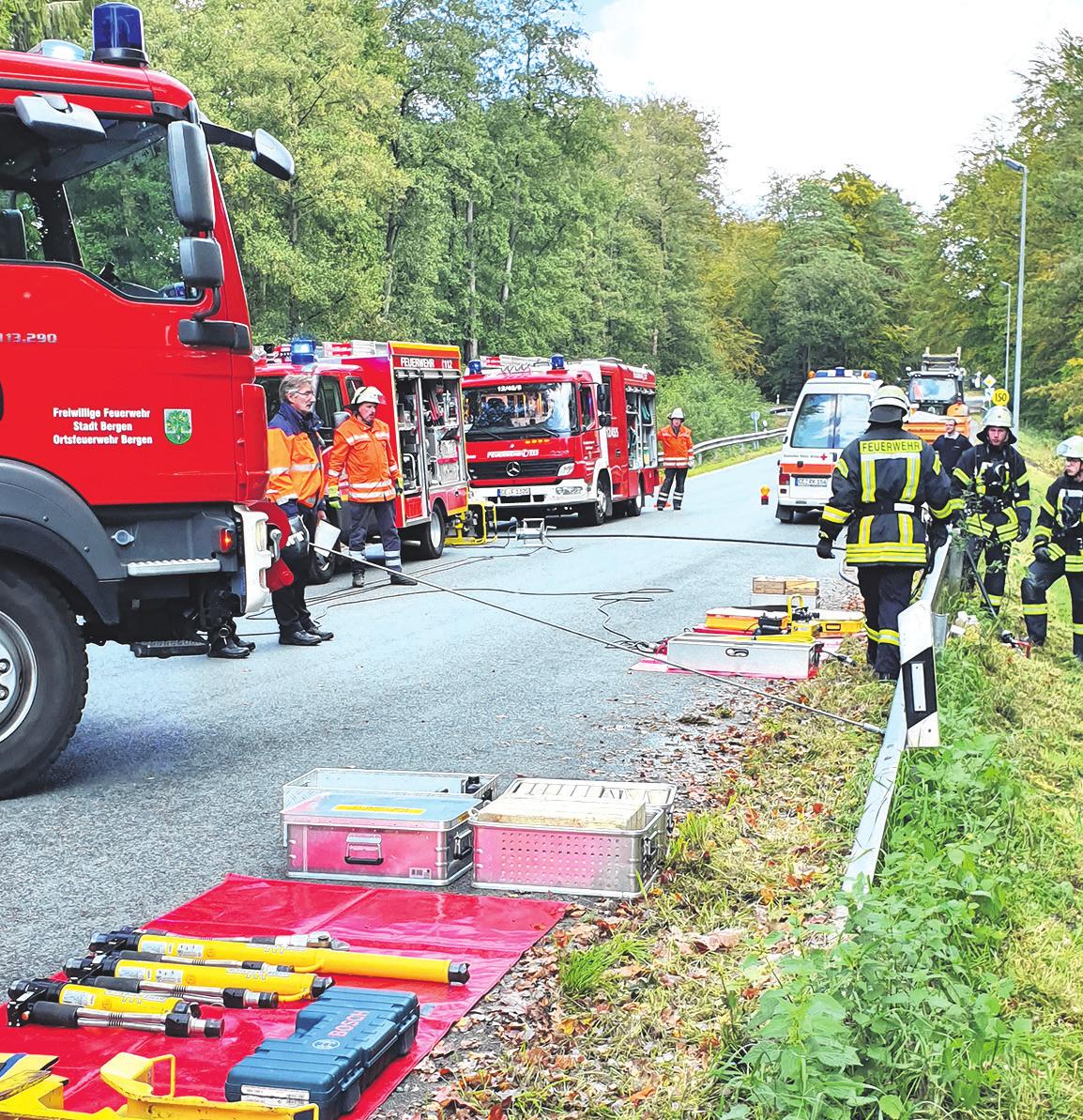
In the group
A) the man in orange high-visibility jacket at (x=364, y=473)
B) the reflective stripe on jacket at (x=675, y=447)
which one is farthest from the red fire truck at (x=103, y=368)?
the reflective stripe on jacket at (x=675, y=447)

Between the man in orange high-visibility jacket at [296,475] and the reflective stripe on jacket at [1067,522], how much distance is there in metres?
6.27

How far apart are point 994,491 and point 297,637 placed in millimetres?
6390

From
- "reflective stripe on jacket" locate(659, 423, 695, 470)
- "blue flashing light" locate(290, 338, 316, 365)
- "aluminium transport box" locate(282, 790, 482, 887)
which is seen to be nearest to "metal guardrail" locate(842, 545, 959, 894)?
"aluminium transport box" locate(282, 790, 482, 887)

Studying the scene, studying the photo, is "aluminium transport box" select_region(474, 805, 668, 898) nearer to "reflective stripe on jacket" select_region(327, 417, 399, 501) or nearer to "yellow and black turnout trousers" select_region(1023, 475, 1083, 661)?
"yellow and black turnout trousers" select_region(1023, 475, 1083, 661)

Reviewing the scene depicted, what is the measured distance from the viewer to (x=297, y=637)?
1151 centimetres

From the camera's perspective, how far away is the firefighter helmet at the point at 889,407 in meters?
8.85

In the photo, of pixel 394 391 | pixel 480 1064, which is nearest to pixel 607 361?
pixel 394 391

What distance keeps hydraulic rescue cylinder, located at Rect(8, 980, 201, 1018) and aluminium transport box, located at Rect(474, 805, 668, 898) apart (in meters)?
1.62

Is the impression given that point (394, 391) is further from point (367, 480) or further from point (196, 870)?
point (196, 870)

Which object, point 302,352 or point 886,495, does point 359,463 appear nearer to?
point 302,352

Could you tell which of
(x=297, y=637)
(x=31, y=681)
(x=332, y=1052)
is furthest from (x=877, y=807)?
(x=297, y=637)

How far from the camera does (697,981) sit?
175 inches

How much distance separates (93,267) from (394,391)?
1036 cm

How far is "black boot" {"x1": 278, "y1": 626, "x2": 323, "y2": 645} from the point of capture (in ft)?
37.7
